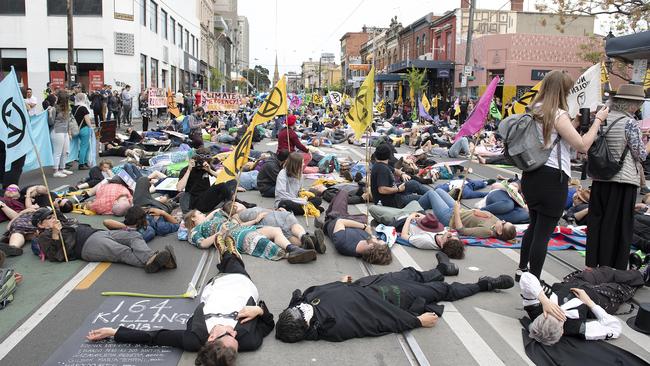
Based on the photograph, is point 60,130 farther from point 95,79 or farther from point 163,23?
point 163,23

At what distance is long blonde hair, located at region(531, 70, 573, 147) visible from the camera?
190 inches

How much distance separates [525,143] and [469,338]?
1.76m

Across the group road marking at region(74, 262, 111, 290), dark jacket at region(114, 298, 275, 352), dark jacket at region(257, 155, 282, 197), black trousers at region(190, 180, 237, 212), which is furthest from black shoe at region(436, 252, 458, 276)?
dark jacket at region(257, 155, 282, 197)

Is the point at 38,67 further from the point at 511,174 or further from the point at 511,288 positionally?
the point at 511,288

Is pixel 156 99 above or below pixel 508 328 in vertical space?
above

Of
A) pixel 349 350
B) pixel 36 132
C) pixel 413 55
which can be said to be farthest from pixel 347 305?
pixel 413 55

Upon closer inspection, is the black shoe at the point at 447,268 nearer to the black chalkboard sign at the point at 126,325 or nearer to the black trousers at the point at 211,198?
the black chalkboard sign at the point at 126,325

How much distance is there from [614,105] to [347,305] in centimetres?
337

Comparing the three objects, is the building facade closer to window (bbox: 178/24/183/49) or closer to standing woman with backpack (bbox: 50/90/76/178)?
window (bbox: 178/24/183/49)

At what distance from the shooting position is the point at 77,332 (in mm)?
4570

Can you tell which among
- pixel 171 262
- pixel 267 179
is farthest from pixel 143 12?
pixel 171 262

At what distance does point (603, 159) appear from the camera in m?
5.54

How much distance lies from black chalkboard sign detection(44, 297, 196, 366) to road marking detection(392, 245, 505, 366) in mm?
2237

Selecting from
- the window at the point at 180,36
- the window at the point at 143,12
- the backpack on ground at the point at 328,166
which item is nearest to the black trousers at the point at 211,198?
the backpack on ground at the point at 328,166
